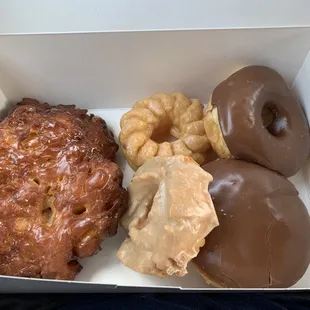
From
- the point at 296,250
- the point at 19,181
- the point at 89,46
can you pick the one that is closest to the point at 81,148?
the point at 19,181

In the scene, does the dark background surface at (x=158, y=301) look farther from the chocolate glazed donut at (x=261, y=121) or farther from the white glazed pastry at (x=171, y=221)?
the chocolate glazed donut at (x=261, y=121)

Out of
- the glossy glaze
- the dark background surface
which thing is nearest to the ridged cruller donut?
the glossy glaze

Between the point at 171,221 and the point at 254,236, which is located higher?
the point at 171,221

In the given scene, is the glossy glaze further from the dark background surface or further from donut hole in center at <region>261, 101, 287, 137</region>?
donut hole in center at <region>261, 101, 287, 137</region>

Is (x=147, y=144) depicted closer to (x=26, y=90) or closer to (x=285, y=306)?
(x=26, y=90)

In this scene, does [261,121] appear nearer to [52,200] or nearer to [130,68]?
[130,68]

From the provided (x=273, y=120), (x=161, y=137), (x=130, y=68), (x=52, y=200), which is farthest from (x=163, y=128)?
(x=52, y=200)
